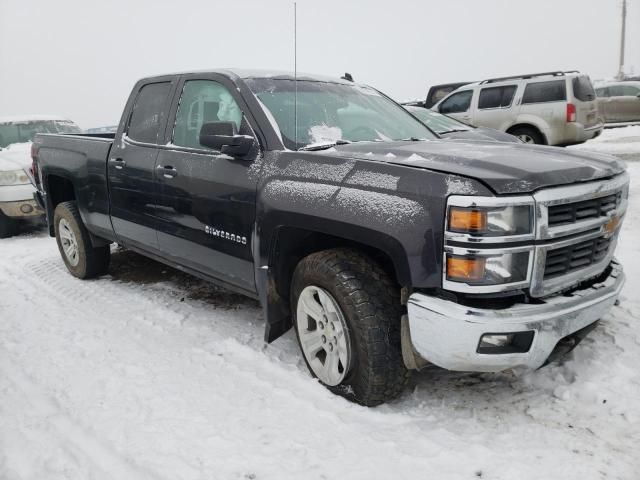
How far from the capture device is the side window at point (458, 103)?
11.5 metres

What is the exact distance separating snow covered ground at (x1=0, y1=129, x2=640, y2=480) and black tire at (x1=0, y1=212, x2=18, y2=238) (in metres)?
3.95

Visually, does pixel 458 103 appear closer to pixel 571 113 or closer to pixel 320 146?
pixel 571 113

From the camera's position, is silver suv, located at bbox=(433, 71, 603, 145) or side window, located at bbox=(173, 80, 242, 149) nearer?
side window, located at bbox=(173, 80, 242, 149)

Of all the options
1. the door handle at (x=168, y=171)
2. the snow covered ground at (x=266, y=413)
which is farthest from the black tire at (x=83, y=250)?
the door handle at (x=168, y=171)

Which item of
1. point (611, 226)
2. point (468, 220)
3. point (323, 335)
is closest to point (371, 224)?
point (468, 220)

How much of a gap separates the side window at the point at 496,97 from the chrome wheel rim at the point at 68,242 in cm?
864

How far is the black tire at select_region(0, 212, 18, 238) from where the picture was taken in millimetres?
7293

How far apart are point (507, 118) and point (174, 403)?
9.57 m

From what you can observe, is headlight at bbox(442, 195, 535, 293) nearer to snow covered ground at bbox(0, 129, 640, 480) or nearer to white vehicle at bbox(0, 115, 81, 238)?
snow covered ground at bbox(0, 129, 640, 480)

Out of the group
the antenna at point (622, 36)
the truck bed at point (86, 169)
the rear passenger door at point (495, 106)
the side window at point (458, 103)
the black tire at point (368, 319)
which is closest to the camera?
the black tire at point (368, 319)

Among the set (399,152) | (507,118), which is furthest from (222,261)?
(507,118)

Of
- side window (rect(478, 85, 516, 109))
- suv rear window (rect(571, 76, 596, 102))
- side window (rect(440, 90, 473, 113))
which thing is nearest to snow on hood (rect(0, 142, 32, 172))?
side window (rect(440, 90, 473, 113))

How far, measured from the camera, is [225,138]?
3.02m

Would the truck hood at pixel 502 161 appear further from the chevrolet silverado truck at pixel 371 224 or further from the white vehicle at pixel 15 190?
the white vehicle at pixel 15 190
